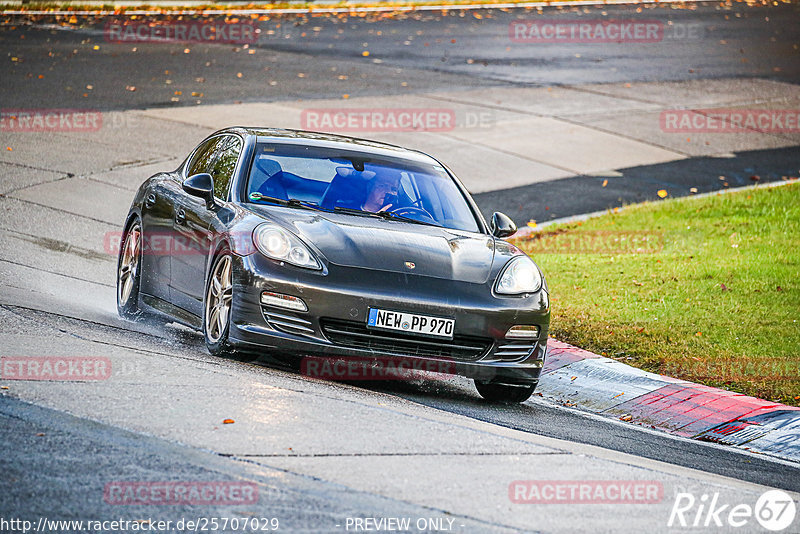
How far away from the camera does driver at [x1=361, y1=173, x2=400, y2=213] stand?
27.1 feet

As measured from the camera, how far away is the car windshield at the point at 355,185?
26.9 feet

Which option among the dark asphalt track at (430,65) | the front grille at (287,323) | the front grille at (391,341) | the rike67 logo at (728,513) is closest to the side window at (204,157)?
the front grille at (287,323)

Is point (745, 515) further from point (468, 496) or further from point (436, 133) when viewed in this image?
point (436, 133)

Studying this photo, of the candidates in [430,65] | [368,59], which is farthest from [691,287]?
[368,59]

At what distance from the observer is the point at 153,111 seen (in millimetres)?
18422

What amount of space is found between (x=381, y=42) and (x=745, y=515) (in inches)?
882

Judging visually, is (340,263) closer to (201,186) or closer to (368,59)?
(201,186)

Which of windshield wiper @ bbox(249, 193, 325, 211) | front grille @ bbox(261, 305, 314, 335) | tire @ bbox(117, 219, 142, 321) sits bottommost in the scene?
tire @ bbox(117, 219, 142, 321)

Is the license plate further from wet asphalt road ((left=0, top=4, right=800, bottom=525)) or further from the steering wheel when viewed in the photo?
the steering wheel

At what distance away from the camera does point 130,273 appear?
30.6 feet

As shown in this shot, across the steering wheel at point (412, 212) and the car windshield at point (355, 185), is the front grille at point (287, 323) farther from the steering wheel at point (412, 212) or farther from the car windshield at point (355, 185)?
the steering wheel at point (412, 212)

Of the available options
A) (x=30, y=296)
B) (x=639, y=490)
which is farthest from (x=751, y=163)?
(x=639, y=490)

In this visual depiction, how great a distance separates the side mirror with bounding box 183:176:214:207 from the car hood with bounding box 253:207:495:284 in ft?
1.87

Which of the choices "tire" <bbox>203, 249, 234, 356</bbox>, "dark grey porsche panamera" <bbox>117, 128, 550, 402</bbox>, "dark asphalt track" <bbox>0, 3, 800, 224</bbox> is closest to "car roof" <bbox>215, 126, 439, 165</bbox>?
"dark grey porsche panamera" <bbox>117, 128, 550, 402</bbox>
